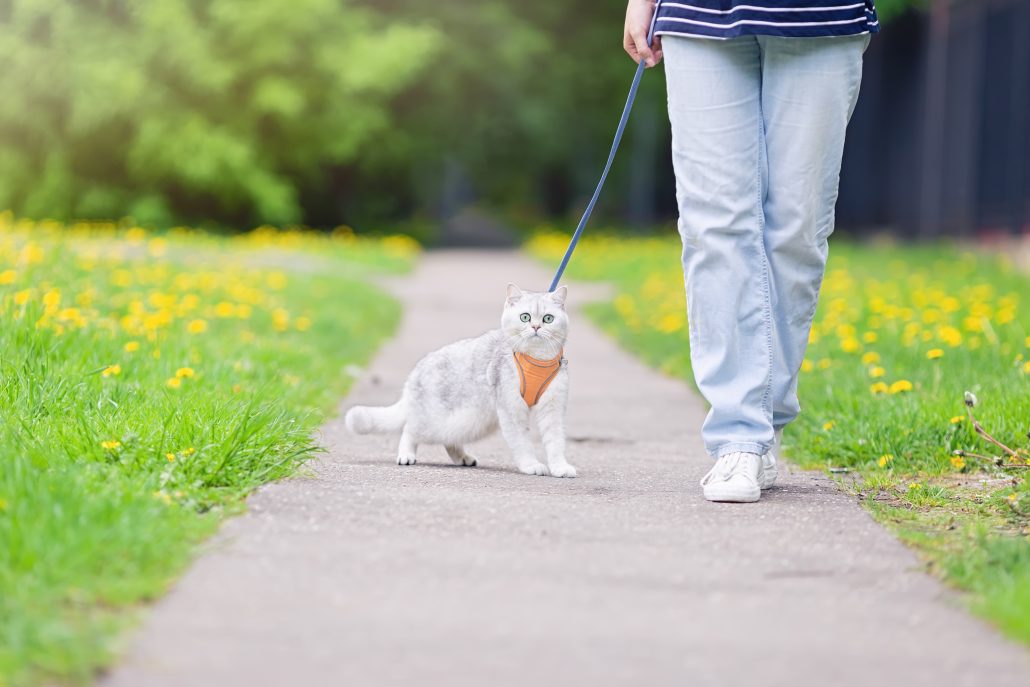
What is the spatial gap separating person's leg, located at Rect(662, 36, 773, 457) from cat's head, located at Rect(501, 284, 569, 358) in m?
0.41

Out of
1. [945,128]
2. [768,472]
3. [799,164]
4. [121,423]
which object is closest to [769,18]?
[799,164]

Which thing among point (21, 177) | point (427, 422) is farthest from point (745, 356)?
point (21, 177)

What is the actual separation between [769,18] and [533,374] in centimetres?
123

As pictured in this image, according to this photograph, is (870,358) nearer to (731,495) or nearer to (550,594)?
(731,495)

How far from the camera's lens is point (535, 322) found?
161 inches

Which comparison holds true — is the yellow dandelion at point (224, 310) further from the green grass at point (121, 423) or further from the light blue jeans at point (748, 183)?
the light blue jeans at point (748, 183)

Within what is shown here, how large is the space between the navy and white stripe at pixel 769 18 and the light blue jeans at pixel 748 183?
5 cm

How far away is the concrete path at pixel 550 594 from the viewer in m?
2.31

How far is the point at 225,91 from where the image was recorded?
69.0 ft

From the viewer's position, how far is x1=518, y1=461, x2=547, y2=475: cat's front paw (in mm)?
4215

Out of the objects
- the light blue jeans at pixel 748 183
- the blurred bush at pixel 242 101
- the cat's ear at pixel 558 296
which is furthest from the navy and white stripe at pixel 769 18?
the blurred bush at pixel 242 101

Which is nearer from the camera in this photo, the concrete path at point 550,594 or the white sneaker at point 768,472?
the concrete path at point 550,594

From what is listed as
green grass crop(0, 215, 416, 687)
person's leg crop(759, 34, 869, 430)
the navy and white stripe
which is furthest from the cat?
the navy and white stripe

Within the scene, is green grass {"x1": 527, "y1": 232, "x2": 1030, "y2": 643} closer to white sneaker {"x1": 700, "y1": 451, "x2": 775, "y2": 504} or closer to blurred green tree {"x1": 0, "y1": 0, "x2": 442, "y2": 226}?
white sneaker {"x1": 700, "y1": 451, "x2": 775, "y2": 504}
